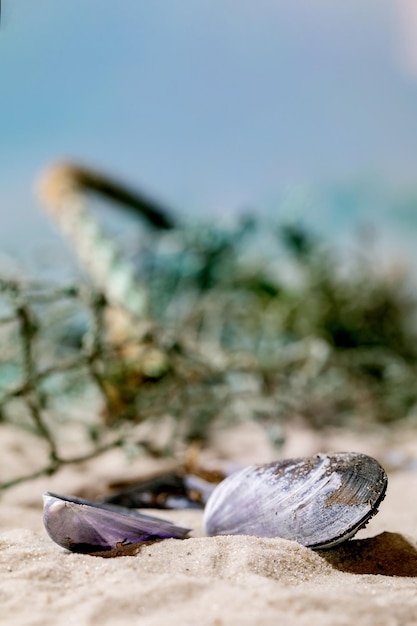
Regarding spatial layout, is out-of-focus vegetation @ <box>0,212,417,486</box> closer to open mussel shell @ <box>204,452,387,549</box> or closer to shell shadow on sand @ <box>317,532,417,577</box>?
open mussel shell @ <box>204,452,387,549</box>

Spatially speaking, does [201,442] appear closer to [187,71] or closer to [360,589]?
[360,589]

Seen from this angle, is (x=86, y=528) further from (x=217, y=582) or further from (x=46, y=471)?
(x=46, y=471)

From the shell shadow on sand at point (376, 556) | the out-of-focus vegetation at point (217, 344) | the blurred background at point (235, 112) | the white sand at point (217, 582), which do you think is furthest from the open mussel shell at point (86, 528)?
the blurred background at point (235, 112)

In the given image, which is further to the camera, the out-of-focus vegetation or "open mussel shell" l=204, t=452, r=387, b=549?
the out-of-focus vegetation

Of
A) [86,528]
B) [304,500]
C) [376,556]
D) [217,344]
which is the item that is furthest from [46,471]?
[217,344]

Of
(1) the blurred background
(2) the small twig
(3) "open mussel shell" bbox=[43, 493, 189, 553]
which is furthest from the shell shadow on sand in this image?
(1) the blurred background

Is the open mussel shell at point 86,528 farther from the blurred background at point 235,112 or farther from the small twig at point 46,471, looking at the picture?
the blurred background at point 235,112

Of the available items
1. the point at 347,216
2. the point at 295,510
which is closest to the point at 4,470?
the point at 295,510
